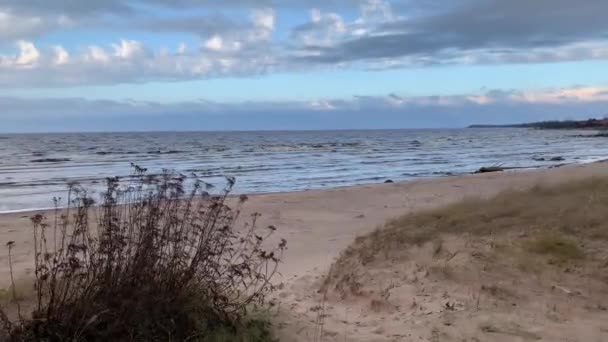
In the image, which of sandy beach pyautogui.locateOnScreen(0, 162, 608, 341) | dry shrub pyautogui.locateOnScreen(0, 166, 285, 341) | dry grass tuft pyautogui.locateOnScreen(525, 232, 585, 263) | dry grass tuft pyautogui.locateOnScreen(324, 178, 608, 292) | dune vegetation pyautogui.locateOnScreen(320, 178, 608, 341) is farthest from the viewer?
sandy beach pyautogui.locateOnScreen(0, 162, 608, 341)

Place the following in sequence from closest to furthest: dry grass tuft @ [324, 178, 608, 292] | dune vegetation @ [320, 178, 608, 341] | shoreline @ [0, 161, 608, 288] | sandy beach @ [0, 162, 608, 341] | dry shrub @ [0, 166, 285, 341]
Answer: dry shrub @ [0, 166, 285, 341] → dune vegetation @ [320, 178, 608, 341] → dry grass tuft @ [324, 178, 608, 292] → sandy beach @ [0, 162, 608, 341] → shoreline @ [0, 161, 608, 288]

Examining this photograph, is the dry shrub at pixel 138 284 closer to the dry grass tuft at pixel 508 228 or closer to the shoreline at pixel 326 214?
the dry grass tuft at pixel 508 228

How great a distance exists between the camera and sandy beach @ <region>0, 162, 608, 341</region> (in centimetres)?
670

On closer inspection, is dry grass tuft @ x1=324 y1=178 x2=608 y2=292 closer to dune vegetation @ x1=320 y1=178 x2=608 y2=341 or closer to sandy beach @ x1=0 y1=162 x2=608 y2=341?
dune vegetation @ x1=320 y1=178 x2=608 y2=341

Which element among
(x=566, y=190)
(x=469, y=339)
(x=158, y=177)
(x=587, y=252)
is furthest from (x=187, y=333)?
(x=566, y=190)

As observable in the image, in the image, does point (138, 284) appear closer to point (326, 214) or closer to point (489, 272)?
point (489, 272)

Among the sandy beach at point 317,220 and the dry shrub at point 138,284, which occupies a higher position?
the dry shrub at point 138,284

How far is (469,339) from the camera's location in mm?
4625

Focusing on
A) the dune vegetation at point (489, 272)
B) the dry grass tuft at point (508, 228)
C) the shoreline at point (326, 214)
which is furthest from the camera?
the shoreline at point (326, 214)

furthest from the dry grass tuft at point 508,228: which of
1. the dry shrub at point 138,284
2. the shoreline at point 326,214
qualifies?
the dry shrub at point 138,284

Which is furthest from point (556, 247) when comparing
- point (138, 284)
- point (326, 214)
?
point (326, 214)

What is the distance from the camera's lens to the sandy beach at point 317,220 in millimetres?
6699

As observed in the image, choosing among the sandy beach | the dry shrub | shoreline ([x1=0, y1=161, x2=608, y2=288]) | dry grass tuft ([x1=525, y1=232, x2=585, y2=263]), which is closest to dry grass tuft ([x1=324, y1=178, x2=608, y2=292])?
dry grass tuft ([x1=525, y1=232, x2=585, y2=263])

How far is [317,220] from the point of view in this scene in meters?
12.3
